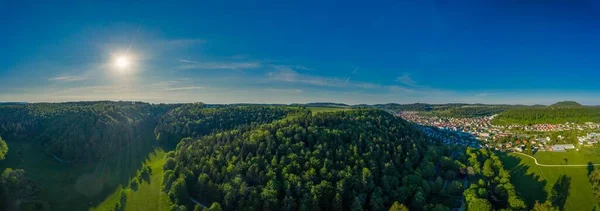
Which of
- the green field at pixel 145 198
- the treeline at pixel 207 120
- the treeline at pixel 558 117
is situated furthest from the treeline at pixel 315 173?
the treeline at pixel 558 117

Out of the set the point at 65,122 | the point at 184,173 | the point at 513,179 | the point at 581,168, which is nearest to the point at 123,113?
the point at 65,122

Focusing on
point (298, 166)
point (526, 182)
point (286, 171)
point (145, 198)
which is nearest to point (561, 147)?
point (526, 182)

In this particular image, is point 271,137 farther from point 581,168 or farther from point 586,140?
point 586,140

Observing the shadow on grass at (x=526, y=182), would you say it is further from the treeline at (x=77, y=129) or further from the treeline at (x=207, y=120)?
the treeline at (x=77, y=129)

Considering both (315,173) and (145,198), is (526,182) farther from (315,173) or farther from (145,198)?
(145,198)

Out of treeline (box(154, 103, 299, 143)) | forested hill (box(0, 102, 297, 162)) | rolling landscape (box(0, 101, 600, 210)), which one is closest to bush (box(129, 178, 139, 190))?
rolling landscape (box(0, 101, 600, 210))
